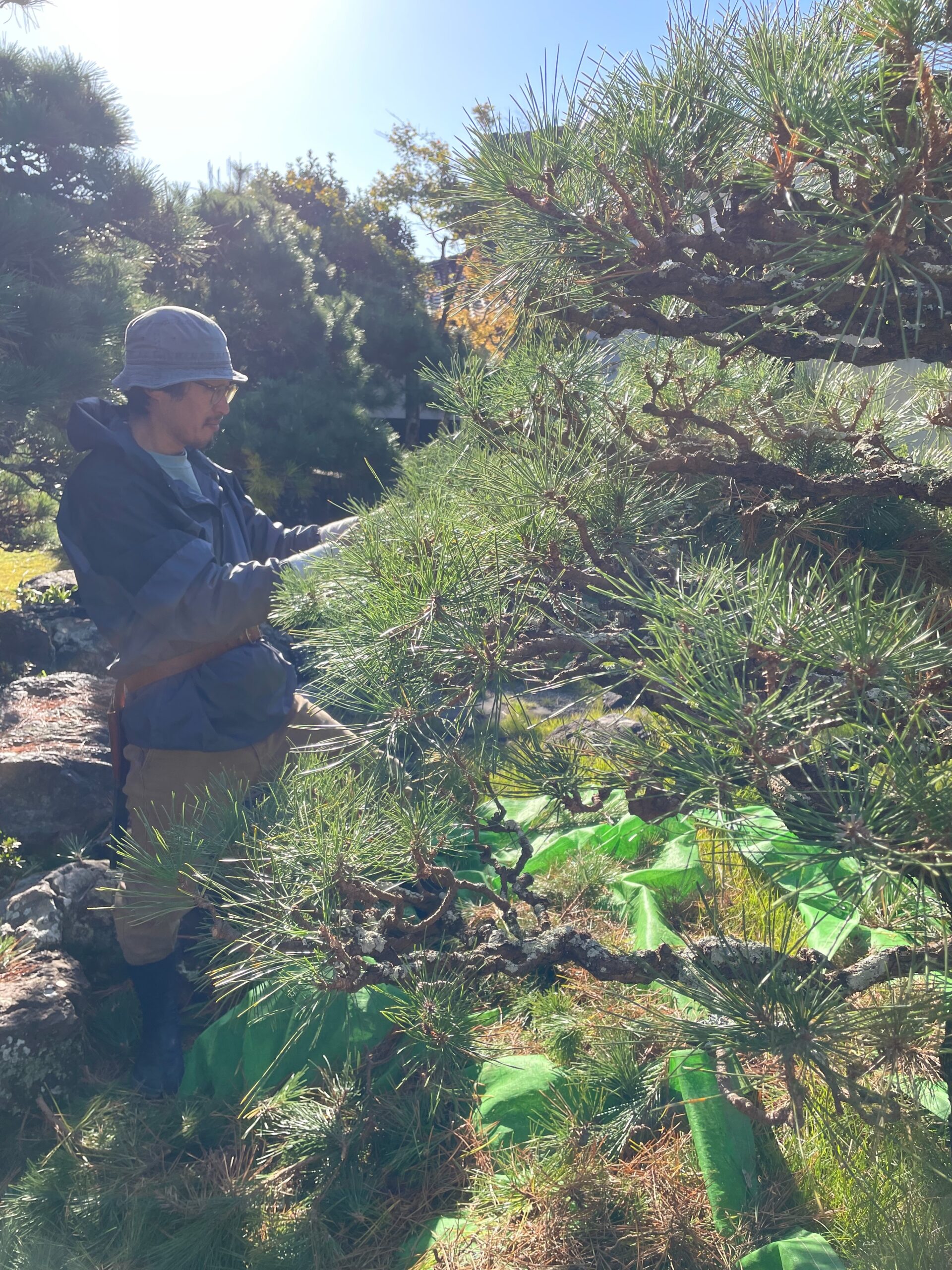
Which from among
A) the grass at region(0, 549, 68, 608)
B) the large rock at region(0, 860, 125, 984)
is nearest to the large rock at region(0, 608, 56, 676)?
the grass at region(0, 549, 68, 608)

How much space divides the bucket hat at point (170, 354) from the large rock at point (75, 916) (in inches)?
41.2

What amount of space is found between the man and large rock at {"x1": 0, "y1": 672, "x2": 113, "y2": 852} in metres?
0.44

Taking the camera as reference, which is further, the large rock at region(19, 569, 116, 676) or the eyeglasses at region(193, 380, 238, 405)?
the large rock at region(19, 569, 116, 676)

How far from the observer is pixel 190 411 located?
1.78 meters

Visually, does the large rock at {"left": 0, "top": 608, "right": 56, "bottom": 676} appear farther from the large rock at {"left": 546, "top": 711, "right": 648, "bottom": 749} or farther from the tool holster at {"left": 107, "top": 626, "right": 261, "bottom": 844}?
the large rock at {"left": 546, "top": 711, "right": 648, "bottom": 749}

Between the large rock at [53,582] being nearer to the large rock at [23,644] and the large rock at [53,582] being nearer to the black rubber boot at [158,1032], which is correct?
the large rock at [23,644]

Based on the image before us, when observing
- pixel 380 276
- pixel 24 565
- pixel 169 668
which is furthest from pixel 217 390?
pixel 380 276

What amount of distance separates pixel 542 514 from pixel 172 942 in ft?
4.10

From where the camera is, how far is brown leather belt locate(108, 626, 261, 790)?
5.71 feet

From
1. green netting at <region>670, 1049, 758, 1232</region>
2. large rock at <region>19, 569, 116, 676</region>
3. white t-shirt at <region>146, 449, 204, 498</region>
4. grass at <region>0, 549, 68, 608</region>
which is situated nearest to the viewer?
green netting at <region>670, 1049, 758, 1232</region>

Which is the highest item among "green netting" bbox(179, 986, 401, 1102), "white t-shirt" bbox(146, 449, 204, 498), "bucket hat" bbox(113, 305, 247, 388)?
"bucket hat" bbox(113, 305, 247, 388)

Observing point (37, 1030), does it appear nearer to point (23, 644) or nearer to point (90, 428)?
point (90, 428)

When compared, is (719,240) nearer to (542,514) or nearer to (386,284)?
(542,514)

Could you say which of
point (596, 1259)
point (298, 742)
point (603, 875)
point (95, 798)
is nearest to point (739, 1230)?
point (596, 1259)
